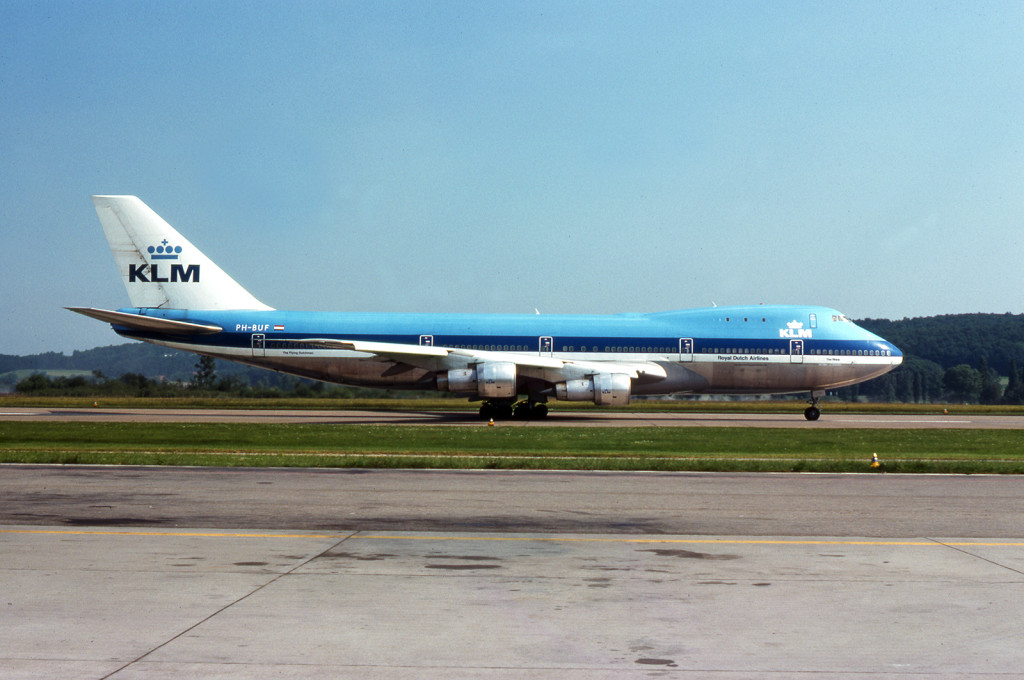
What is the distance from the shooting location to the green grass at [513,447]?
1977cm

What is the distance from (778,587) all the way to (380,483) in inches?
365

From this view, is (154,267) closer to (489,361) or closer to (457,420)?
(457,420)

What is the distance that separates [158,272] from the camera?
43.8m

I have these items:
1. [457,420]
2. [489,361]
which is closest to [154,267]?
[457,420]

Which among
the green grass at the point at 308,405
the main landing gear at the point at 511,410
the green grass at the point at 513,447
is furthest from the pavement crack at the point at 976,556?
the green grass at the point at 308,405

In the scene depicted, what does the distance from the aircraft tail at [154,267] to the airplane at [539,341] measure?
0.09 metres

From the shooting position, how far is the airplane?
41.2 metres

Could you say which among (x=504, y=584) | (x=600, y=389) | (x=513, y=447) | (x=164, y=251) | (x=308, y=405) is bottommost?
(x=504, y=584)

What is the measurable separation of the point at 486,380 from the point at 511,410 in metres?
3.65

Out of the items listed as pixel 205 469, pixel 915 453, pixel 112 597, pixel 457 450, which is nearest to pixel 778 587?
pixel 112 597

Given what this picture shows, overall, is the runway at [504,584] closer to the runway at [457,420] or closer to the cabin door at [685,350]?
the runway at [457,420]

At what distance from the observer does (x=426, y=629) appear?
673 cm

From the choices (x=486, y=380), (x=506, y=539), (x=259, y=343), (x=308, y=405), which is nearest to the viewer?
(x=506, y=539)

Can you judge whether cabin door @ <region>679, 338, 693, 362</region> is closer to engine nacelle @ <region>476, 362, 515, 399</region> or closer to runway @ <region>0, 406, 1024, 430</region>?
runway @ <region>0, 406, 1024, 430</region>
